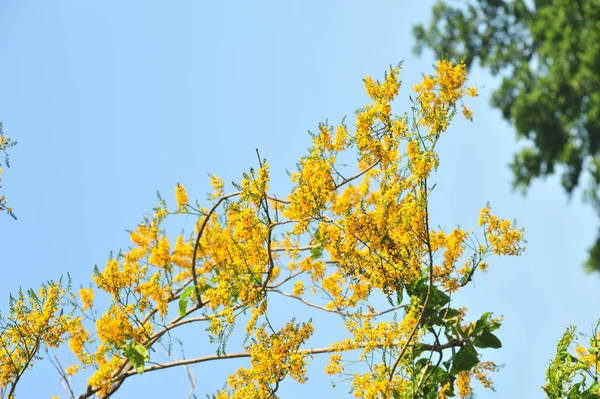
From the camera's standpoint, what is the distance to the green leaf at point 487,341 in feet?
10.3

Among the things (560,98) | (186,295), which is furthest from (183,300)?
(560,98)

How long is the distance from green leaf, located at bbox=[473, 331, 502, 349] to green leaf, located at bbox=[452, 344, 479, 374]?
0.05 m

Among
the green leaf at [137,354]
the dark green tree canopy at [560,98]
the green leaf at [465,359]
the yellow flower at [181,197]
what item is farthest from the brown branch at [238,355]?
the dark green tree canopy at [560,98]

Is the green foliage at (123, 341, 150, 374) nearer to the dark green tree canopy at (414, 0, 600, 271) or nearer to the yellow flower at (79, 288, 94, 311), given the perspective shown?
the yellow flower at (79, 288, 94, 311)

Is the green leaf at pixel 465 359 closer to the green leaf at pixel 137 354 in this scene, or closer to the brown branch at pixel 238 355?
the brown branch at pixel 238 355

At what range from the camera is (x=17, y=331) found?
3490 millimetres

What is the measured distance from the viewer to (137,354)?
129 inches

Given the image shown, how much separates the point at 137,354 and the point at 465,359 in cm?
169

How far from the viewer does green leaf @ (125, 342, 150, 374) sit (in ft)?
10.7

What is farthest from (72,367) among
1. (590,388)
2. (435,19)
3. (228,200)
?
(435,19)

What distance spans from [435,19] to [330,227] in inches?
672

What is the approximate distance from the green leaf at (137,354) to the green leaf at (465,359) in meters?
1.59

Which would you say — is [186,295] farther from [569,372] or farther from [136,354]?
[569,372]

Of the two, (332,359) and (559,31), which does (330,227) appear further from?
(559,31)
